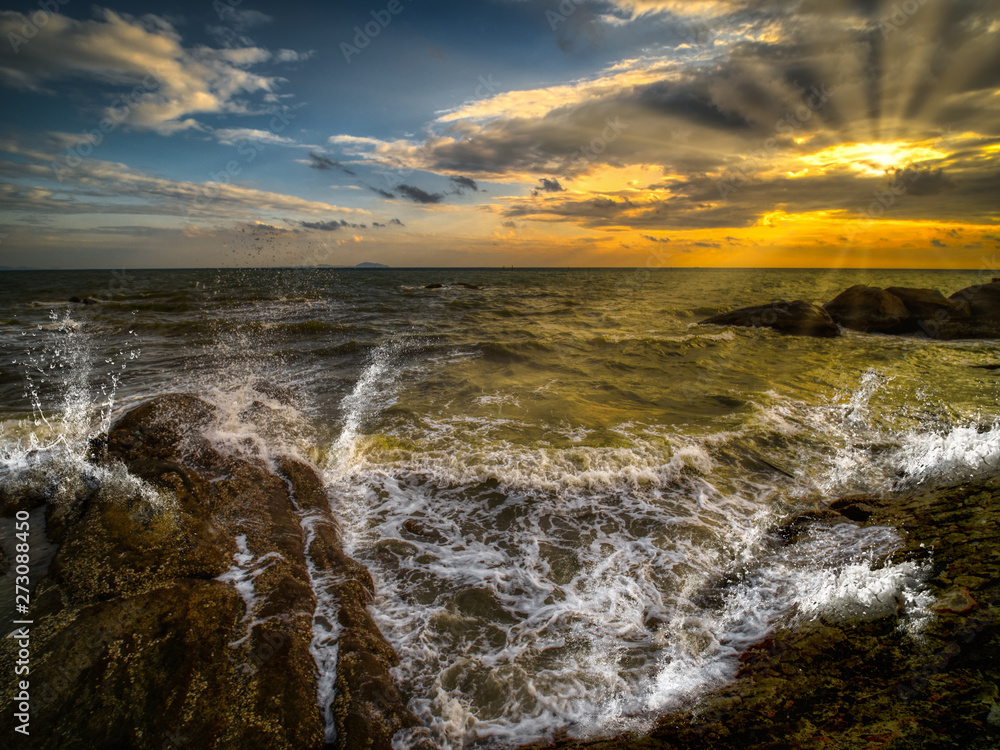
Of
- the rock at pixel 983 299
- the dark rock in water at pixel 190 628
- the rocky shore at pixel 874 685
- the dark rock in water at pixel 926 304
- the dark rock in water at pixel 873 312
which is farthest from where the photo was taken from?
the dark rock in water at pixel 873 312

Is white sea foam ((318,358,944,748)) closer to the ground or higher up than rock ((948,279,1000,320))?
closer to the ground

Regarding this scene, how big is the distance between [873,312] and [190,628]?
2755cm

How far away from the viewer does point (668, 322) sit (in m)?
24.6

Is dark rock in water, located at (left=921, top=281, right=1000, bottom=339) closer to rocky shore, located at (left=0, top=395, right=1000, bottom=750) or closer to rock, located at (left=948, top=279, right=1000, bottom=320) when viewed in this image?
rock, located at (left=948, top=279, right=1000, bottom=320)

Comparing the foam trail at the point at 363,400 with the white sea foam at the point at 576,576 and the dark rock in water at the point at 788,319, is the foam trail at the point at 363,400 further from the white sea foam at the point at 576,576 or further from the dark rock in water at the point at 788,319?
the dark rock in water at the point at 788,319

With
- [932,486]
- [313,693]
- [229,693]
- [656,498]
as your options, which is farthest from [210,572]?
[932,486]

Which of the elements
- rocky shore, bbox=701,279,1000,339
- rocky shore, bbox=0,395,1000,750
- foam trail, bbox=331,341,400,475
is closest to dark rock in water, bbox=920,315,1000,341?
rocky shore, bbox=701,279,1000,339

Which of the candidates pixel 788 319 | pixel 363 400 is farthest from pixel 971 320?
pixel 363 400

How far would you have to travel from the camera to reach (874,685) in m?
2.66

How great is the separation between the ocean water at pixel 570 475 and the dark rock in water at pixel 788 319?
388cm

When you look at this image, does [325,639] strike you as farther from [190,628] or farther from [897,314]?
[897,314]

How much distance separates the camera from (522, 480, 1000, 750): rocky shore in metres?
2.30

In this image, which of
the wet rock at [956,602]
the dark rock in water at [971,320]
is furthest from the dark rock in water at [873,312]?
the wet rock at [956,602]

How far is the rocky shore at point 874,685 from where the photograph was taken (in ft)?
7.55
